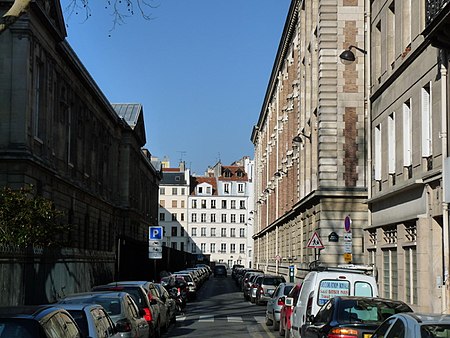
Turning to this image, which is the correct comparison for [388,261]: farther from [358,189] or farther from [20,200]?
[20,200]

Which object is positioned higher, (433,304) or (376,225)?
(376,225)

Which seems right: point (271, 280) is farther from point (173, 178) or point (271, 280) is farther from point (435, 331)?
point (173, 178)

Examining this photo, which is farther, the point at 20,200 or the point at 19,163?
the point at 19,163

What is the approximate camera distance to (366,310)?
531 inches

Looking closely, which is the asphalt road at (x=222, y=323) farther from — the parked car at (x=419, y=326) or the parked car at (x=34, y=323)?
the parked car at (x=419, y=326)

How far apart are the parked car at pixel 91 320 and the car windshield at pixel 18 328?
8.29ft

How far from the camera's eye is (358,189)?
37625 mm

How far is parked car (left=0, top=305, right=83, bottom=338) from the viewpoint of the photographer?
790 cm

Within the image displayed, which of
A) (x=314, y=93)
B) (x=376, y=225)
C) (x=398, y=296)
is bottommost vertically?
(x=398, y=296)

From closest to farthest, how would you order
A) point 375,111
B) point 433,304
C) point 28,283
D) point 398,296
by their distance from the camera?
point 433,304, point 28,283, point 398,296, point 375,111

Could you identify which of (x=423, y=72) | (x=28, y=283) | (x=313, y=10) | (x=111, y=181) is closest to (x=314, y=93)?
(x=313, y=10)

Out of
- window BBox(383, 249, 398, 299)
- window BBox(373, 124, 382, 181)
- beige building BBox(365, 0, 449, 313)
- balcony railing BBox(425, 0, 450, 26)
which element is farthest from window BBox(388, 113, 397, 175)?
balcony railing BBox(425, 0, 450, 26)

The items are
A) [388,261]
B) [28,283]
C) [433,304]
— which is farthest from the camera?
[388,261]

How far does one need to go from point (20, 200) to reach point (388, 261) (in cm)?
1257
